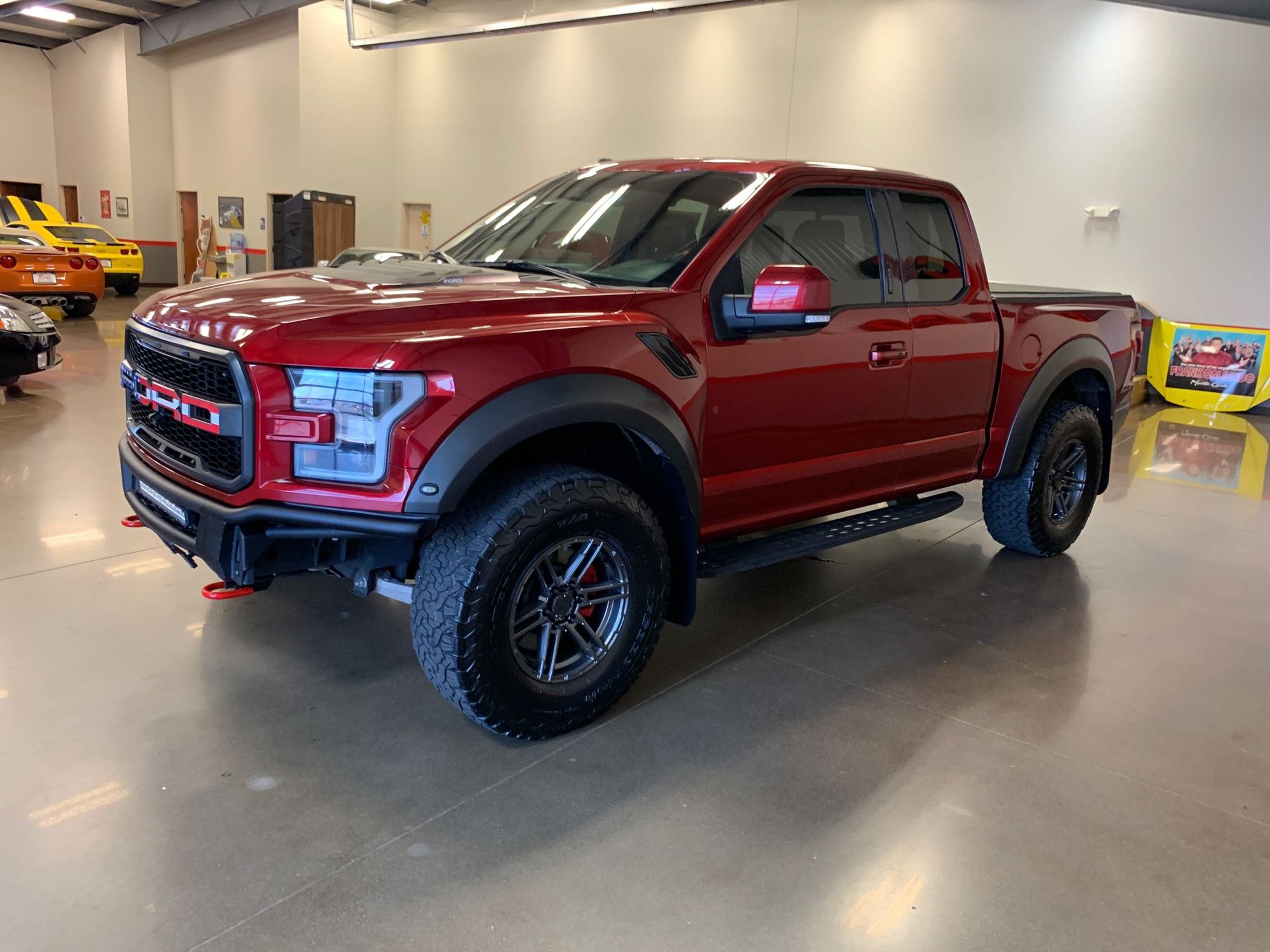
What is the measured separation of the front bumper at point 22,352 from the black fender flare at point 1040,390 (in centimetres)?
676

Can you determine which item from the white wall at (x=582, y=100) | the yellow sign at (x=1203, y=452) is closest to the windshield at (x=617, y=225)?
the yellow sign at (x=1203, y=452)

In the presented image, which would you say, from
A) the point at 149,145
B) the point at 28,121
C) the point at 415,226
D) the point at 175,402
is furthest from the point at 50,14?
the point at 175,402

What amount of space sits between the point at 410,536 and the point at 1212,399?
11245 millimetres

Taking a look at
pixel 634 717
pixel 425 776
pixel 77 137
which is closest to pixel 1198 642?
pixel 634 717

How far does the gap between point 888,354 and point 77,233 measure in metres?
15.3

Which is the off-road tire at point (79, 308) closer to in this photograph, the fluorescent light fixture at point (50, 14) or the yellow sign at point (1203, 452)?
the fluorescent light fixture at point (50, 14)

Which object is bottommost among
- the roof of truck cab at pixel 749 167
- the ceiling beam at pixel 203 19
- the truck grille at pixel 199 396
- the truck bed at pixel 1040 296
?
the truck grille at pixel 199 396

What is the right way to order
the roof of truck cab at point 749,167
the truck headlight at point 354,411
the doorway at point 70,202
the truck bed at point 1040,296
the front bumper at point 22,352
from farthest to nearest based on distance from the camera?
the doorway at point 70,202 → the front bumper at point 22,352 → the truck bed at point 1040,296 → the roof of truck cab at point 749,167 → the truck headlight at point 354,411

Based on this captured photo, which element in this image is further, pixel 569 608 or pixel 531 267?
pixel 531 267

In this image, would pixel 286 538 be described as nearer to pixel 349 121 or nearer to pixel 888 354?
pixel 888 354

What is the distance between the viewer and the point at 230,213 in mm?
18172

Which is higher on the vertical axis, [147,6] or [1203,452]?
[147,6]

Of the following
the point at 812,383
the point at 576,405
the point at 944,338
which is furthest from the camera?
the point at 944,338

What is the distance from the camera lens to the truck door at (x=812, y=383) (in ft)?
9.40
